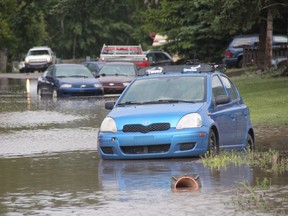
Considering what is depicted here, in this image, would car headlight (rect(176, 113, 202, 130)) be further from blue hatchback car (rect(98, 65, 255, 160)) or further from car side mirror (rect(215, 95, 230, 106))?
car side mirror (rect(215, 95, 230, 106))

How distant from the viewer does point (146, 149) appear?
15930 mm

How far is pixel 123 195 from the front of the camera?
12.5 meters

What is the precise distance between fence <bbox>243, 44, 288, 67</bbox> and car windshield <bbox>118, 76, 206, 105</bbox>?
2926 centimetres

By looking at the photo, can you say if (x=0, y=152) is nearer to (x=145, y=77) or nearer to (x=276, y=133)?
(x=145, y=77)

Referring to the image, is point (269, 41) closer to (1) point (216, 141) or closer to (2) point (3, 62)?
(1) point (216, 141)

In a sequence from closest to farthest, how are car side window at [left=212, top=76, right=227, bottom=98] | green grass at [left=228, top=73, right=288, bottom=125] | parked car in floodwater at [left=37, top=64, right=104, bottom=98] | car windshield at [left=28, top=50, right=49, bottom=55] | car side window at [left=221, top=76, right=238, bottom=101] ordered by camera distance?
car side window at [left=212, top=76, right=227, bottom=98]
car side window at [left=221, top=76, right=238, bottom=101]
green grass at [left=228, top=73, right=288, bottom=125]
parked car in floodwater at [left=37, top=64, right=104, bottom=98]
car windshield at [left=28, top=50, right=49, bottom=55]

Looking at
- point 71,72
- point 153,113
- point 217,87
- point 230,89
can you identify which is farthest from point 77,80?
point 153,113

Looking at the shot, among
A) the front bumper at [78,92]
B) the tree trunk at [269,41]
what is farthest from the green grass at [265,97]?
the front bumper at [78,92]

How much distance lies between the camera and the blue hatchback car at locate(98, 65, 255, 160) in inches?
623

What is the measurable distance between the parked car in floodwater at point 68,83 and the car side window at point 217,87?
847 inches

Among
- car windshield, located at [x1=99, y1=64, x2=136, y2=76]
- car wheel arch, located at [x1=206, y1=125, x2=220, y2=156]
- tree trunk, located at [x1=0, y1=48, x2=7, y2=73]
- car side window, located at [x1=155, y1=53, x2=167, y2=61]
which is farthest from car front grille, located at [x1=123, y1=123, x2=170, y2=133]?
tree trunk, located at [x1=0, y1=48, x2=7, y2=73]

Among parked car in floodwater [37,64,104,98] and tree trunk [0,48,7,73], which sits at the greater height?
parked car in floodwater [37,64,104,98]

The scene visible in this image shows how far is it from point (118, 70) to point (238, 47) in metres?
8.74

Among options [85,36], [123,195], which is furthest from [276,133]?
[85,36]
